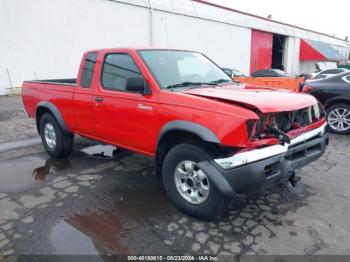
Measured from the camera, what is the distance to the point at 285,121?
3875 mm

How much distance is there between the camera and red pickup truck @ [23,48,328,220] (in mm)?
3316

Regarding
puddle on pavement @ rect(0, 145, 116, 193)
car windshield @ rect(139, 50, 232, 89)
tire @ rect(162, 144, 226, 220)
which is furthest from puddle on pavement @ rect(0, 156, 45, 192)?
car windshield @ rect(139, 50, 232, 89)

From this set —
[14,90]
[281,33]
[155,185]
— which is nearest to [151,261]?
[155,185]

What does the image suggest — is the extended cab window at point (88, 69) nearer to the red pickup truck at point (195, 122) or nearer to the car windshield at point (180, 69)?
the red pickup truck at point (195, 122)

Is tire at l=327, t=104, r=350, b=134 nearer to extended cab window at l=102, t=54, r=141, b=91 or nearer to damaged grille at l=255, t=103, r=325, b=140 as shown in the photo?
damaged grille at l=255, t=103, r=325, b=140

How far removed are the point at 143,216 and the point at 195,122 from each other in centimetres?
125

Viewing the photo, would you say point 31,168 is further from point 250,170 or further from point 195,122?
point 250,170

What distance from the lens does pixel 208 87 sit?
4.34 metres

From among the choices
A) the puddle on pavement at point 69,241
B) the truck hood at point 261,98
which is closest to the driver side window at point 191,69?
the truck hood at point 261,98

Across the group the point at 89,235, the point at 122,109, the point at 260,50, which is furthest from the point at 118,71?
the point at 260,50

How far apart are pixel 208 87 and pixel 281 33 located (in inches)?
1397

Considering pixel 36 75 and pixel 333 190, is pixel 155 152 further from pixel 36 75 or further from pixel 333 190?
pixel 36 75

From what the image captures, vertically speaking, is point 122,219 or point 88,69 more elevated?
point 88,69

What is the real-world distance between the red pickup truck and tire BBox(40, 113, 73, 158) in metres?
0.52
